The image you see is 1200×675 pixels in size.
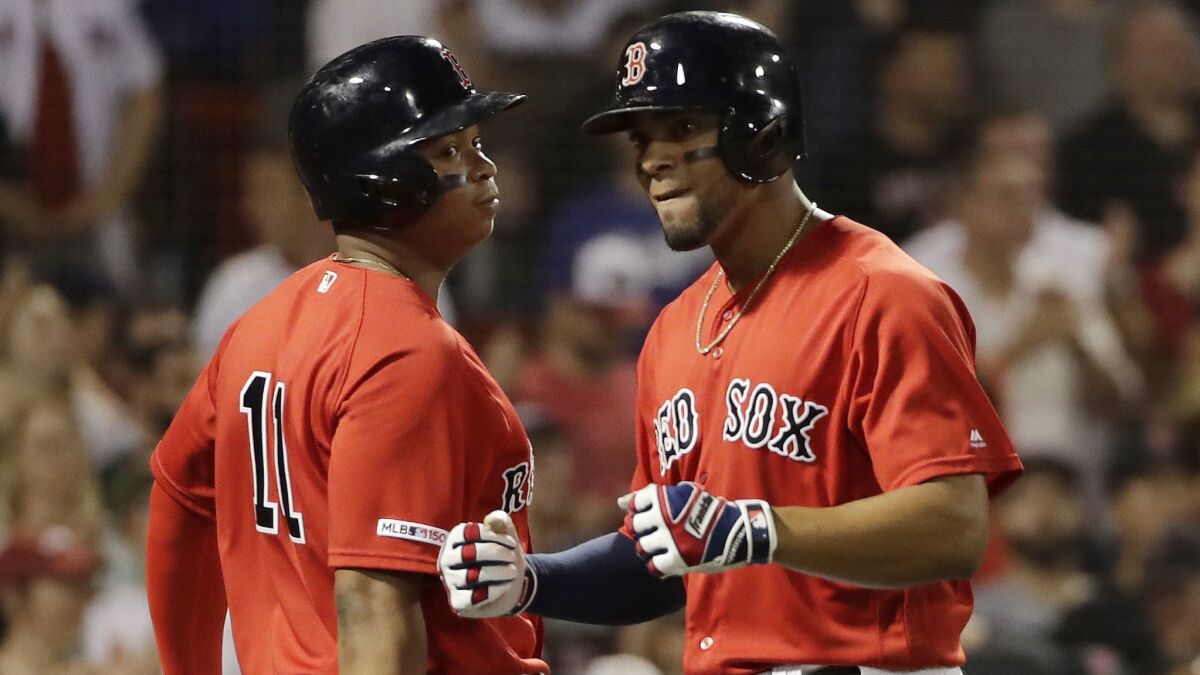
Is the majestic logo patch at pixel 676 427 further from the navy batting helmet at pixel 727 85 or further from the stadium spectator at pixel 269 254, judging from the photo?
the stadium spectator at pixel 269 254

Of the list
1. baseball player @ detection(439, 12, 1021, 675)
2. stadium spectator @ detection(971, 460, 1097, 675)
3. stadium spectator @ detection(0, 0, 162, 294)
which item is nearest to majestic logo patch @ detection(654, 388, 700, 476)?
baseball player @ detection(439, 12, 1021, 675)

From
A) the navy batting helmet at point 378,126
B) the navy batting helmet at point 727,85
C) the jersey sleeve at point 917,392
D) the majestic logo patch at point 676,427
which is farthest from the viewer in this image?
the majestic logo patch at point 676,427

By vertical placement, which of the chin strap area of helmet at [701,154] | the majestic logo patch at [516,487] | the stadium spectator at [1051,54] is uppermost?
the chin strap area of helmet at [701,154]

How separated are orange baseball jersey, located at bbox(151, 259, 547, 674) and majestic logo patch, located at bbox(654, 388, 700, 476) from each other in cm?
28

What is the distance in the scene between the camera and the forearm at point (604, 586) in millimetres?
2916

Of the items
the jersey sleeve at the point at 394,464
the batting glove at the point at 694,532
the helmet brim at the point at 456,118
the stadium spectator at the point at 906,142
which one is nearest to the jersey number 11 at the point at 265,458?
the jersey sleeve at the point at 394,464

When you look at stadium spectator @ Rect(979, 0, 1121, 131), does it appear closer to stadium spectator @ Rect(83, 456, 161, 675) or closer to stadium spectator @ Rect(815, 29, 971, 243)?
stadium spectator @ Rect(815, 29, 971, 243)

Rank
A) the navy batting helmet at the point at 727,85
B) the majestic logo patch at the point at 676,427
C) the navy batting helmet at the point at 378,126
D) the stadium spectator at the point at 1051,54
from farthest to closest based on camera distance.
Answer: the stadium spectator at the point at 1051,54, the majestic logo patch at the point at 676,427, the navy batting helmet at the point at 727,85, the navy batting helmet at the point at 378,126

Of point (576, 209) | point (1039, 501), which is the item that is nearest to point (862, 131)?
point (576, 209)

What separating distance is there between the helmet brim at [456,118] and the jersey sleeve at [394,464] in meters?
0.36

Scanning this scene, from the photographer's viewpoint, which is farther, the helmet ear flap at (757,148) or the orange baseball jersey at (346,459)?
the helmet ear flap at (757,148)

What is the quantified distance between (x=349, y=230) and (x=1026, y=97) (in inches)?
198

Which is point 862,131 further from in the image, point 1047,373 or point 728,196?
point 728,196

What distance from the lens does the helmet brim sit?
2664 mm
